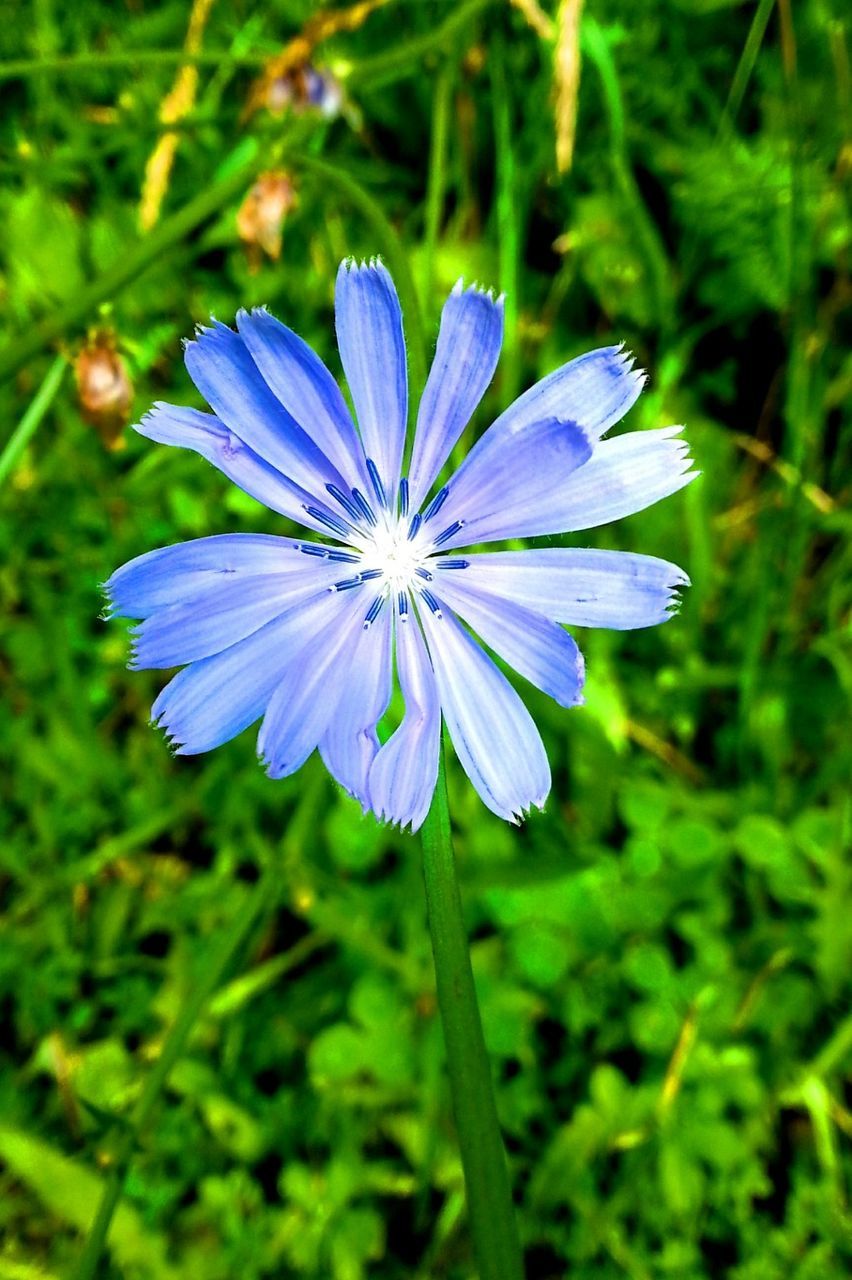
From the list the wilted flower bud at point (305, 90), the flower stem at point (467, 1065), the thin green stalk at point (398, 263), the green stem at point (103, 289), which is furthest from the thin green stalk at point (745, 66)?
the flower stem at point (467, 1065)

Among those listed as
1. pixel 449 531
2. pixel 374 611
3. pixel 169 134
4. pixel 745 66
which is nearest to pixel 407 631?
pixel 374 611

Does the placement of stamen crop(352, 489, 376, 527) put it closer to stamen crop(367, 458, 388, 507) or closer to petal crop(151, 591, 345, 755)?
stamen crop(367, 458, 388, 507)

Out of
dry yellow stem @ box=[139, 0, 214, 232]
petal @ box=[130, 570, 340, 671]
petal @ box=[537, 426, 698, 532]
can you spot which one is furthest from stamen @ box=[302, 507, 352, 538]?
dry yellow stem @ box=[139, 0, 214, 232]

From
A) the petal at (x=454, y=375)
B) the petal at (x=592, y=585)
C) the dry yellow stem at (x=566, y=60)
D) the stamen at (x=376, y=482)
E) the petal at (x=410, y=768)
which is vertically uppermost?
the dry yellow stem at (x=566, y=60)

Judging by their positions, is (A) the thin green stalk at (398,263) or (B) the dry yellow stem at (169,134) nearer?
(A) the thin green stalk at (398,263)

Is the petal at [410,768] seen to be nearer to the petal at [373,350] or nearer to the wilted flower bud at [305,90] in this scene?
the petal at [373,350]

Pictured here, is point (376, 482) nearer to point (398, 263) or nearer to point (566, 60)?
point (398, 263)

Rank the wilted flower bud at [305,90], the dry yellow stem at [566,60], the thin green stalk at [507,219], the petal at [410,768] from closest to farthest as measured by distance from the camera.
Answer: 1. the petal at [410,768]
2. the dry yellow stem at [566,60]
3. the wilted flower bud at [305,90]
4. the thin green stalk at [507,219]
